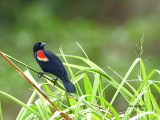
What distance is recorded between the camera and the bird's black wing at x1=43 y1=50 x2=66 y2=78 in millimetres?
1735


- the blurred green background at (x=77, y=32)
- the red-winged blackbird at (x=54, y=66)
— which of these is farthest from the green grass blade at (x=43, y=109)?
the blurred green background at (x=77, y=32)

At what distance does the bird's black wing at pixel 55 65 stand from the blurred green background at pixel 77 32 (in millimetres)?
3850

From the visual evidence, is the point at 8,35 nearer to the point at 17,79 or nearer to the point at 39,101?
the point at 17,79

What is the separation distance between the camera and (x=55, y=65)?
174 centimetres

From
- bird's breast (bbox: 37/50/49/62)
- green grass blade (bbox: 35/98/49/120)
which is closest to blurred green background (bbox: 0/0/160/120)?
bird's breast (bbox: 37/50/49/62)

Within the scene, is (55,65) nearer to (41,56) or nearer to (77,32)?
(41,56)

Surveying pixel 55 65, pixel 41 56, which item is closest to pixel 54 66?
pixel 55 65

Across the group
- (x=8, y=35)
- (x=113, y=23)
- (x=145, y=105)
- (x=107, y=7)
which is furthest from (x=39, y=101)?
(x=107, y=7)

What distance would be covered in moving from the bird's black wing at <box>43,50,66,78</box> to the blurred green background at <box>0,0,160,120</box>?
3.85m

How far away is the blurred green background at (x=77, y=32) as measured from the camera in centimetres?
639

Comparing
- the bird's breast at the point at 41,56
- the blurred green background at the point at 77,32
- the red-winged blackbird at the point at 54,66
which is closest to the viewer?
the red-winged blackbird at the point at 54,66

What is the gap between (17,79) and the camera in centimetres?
646

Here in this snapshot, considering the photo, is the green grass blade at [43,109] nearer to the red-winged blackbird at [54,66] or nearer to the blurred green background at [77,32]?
the red-winged blackbird at [54,66]

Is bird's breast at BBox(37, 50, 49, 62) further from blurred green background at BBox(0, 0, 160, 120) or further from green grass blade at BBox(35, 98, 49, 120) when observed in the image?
blurred green background at BBox(0, 0, 160, 120)
